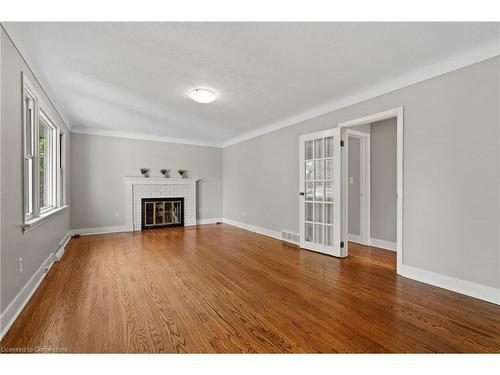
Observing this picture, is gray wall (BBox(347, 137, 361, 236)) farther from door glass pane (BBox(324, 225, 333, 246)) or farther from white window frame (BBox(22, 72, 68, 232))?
white window frame (BBox(22, 72, 68, 232))

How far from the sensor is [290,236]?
475 centimetres

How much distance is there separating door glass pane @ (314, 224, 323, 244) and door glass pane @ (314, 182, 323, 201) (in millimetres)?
472

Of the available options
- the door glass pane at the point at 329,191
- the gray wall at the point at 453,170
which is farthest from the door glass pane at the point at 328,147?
the gray wall at the point at 453,170

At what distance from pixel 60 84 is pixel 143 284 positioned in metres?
2.84

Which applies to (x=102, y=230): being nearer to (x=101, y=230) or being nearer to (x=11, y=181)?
(x=101, y=230)

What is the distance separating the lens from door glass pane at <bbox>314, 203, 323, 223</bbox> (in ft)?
13.5

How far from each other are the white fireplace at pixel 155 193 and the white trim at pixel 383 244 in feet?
14.8

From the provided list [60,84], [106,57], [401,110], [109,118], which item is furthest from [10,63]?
[401,110]

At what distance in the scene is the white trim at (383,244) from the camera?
4199 mm

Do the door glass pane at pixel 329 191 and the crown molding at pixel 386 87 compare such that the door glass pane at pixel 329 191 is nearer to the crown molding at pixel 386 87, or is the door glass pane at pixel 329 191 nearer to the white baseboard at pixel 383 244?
the crown molding at pixel 386 87

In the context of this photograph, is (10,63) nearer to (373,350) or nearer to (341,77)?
(341,77)

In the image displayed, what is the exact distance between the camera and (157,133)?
6.03 metres

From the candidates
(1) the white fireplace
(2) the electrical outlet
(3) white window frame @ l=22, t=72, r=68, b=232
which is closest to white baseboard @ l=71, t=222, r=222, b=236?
(1) the white fireplace

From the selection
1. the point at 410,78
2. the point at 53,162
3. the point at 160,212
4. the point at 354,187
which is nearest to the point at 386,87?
the point at 410,78
